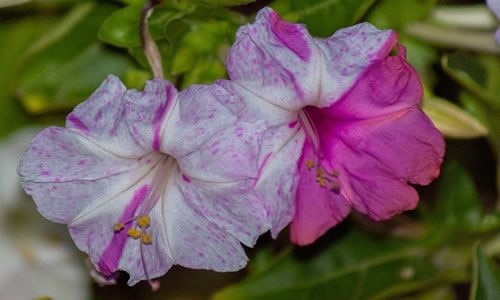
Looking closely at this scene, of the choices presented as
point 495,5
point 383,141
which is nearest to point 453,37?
point 495,5

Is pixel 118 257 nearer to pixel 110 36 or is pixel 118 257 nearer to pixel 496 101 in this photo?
pixel 110 36

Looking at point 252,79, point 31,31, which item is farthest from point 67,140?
point 31,31

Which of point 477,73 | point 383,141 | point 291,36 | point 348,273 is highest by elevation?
point 291,36

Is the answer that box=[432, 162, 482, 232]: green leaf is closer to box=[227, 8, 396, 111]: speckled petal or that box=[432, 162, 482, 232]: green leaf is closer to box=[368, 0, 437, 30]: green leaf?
box=[368, 0, 437, 30]: green leaf

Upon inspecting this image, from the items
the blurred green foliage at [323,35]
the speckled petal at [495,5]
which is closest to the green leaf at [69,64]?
the blurred green foliage at [323,35]

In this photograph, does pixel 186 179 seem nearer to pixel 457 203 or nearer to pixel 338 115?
pixel 338 115

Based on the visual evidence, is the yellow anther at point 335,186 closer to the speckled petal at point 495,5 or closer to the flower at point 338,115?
the flower at point 338,115
